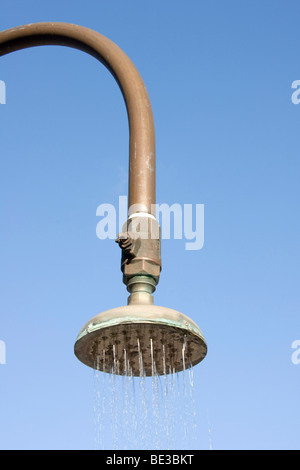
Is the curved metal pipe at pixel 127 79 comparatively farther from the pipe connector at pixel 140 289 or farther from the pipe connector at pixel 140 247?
the pipe connector at pixel 140 289

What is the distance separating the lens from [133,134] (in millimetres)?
5590

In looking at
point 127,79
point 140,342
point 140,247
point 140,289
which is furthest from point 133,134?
point 140,342

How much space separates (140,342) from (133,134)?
161 cm

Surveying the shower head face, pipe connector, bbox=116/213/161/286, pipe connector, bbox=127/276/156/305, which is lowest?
the shower head face

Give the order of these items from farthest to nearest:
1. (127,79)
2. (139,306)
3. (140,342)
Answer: (127,79) < (140,342) < (139,306)

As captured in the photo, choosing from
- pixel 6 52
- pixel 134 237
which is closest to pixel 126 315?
pixel 134 237

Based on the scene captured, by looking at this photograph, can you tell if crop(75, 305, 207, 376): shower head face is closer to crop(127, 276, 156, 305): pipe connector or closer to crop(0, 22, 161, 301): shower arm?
crop(127, 276, 156, 305): pipe connector

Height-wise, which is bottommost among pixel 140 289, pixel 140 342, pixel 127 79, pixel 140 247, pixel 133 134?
pixel 140 342

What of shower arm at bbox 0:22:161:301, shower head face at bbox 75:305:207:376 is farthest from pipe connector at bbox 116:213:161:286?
shower head face at bbox 75:305:207:376

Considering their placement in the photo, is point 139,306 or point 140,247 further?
point 140,247

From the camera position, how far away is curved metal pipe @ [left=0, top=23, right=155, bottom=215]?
5.43 meters

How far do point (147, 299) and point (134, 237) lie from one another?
449mm

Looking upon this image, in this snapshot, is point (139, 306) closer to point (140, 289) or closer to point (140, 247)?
point (140, 289)
